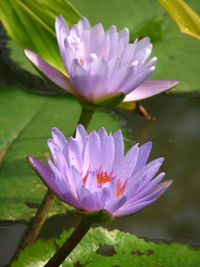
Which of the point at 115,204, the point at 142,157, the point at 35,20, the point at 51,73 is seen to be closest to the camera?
the point at 115,204

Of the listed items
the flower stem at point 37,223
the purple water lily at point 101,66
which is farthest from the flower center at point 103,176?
the flower stem at point 37,223

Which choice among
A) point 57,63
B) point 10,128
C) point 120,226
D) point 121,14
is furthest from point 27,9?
point 121,14

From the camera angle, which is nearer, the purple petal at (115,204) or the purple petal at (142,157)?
the purple petal at (115,204)

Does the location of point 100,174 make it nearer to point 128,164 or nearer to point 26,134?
point 128,164

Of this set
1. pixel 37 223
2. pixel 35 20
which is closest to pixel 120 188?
pixel 37 223

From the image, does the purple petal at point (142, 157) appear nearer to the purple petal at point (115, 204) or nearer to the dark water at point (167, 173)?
the purple petal at point (115, 204)

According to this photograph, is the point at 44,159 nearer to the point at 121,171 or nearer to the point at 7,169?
the point at 7,169
